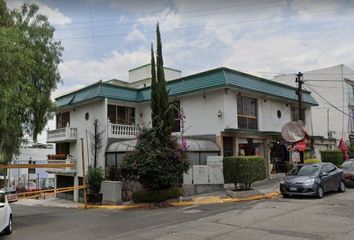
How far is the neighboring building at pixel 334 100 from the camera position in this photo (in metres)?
41.0

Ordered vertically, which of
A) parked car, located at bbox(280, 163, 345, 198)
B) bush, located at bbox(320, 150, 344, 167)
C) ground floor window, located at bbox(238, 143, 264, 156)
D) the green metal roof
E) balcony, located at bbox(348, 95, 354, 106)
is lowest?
parked car, located at bbox(280, 163, 345, 198)

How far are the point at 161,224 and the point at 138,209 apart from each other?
553 centimetres

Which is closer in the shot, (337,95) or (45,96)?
(45,96)

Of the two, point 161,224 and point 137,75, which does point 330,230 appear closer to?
point 161,224

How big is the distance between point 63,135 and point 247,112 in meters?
15.0

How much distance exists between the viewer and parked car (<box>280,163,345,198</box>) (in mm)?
17297

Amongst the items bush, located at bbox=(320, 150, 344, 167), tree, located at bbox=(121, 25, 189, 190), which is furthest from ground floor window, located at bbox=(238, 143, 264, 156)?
tree, located at bbox=(121, 25, 189, 190)

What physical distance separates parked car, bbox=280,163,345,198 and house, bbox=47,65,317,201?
600cm

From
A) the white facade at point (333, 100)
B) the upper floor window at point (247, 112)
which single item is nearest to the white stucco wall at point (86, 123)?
the upper floor window at point (247, 112)

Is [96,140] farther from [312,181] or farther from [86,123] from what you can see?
[312,181]

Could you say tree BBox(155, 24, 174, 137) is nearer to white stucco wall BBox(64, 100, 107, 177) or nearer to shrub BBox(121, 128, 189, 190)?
shrub BBox(121, 128, 189, 190)

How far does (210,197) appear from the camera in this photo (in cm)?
1920

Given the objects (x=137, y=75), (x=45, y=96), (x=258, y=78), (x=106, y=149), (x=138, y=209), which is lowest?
(x=138, y=209)

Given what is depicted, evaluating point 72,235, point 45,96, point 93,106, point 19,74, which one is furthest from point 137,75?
point 72,235
